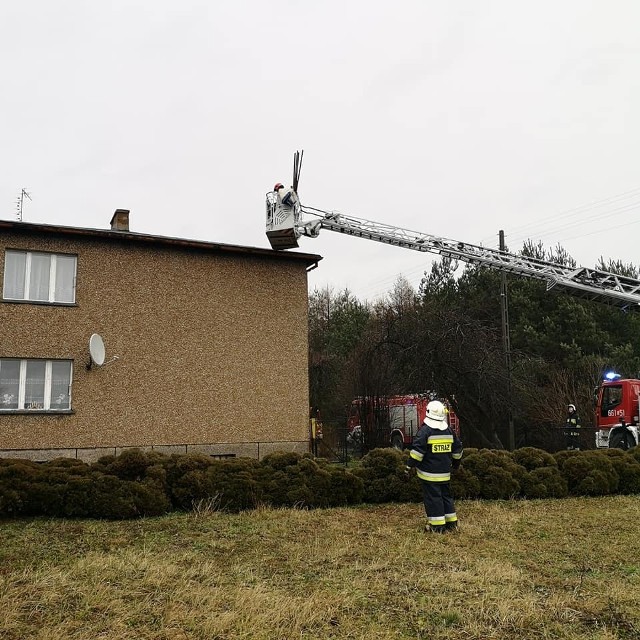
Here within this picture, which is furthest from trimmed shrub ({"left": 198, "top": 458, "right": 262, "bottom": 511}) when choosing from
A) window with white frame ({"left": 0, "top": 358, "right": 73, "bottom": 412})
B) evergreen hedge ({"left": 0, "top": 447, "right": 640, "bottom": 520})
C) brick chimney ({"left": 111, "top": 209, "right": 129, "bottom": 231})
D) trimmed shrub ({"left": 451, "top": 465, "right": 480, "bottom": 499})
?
brick chimney ({"left": 111, "top": 209, "right": 129, "bottom": 231})

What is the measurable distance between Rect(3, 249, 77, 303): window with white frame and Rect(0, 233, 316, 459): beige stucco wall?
194mm

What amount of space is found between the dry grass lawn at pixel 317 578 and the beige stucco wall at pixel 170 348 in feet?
19.4

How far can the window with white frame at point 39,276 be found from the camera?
1527cm

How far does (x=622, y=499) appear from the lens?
12.2 metres

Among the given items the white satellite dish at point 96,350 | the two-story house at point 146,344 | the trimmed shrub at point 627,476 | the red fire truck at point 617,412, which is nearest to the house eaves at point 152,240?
the two-story house at point 146,344

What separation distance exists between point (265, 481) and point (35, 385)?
6877mm

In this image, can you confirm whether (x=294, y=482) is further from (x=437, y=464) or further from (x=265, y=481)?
(x=437, y=464)

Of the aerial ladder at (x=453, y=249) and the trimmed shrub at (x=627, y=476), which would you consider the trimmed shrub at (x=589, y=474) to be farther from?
the aerial ladder at (x=453, y=249)

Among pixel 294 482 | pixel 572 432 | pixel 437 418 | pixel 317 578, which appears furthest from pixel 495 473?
pixel 572 432

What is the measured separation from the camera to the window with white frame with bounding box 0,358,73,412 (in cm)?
1491

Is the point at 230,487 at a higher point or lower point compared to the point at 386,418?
lower

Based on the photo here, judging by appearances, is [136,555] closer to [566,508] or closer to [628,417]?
[566,508]

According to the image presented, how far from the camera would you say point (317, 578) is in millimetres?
6629

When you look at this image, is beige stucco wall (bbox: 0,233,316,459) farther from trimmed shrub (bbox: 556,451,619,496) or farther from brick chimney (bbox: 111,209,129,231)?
trimmed shrub (bbox: 556,451,619,496)
